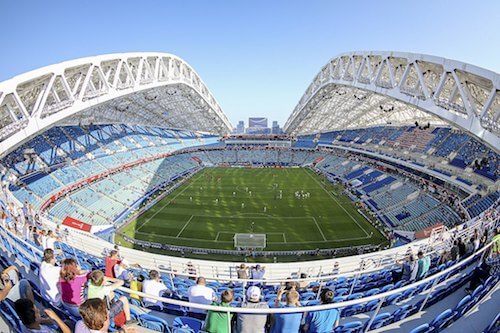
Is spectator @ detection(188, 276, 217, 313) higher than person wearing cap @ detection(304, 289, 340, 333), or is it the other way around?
person wearing cap @ detection(304, 289, 340, 333)

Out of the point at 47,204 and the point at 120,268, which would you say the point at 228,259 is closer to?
the point at 120,268

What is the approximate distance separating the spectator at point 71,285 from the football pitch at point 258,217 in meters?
20.0

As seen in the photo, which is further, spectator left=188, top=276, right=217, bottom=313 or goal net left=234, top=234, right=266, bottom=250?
goal net left=234, top=234, right=266, bottom=250

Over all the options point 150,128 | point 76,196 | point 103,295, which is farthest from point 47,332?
point 150,128

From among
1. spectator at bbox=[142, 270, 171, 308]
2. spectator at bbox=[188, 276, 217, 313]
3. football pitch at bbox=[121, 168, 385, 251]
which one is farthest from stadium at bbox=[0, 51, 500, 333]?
spectator at bbox=[188, 276, 217, 313]

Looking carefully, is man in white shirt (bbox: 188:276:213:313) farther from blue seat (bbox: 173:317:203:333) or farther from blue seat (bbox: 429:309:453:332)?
blue seat (bbox: 429:309:453:332)

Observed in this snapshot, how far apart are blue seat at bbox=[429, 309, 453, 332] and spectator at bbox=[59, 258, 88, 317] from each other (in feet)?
19.3

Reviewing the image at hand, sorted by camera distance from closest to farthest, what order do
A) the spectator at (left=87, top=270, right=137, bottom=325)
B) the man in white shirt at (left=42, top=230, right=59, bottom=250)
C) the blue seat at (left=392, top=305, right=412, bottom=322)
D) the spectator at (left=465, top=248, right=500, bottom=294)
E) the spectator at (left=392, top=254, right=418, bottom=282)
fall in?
the spectator at (left=87, top=270, right=137, bottom=325)
the blue seat at (left=392, top=305, right=412, bottom=322)
the spectator at (left=465, top=248, right=500, bottom=294)
the spectator at (left=392, top=254, right=418, bottom=282)
the man in white shirt at (left=42, top=230, right=59, bottom=250)

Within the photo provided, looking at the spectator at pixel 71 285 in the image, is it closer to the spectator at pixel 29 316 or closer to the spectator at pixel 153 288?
the spectator at pixel 29 316

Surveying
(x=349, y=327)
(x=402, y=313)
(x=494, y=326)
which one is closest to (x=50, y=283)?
(x=349, y=327)

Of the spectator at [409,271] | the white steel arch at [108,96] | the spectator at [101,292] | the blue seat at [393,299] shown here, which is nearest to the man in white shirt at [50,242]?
the spectator at [101,292]

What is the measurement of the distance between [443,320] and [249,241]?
2085 cm

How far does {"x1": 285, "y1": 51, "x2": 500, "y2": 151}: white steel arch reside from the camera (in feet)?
51.7

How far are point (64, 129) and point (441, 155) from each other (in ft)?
171
